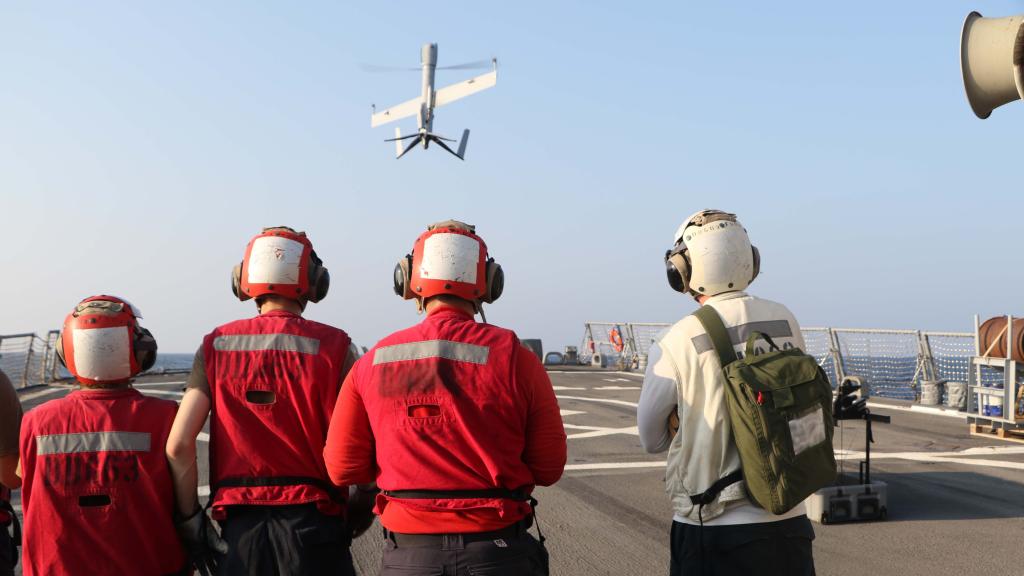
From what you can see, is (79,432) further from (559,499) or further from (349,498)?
(559,499)

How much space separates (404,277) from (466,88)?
56119 mm

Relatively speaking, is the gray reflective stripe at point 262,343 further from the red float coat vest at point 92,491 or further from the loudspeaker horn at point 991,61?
the loudspeaker horn at point 991,61

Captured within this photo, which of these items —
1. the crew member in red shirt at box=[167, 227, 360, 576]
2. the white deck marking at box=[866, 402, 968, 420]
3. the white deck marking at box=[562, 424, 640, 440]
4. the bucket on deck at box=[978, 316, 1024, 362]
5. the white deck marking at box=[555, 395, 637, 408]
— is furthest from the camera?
the white deck marking at box=[555, 395, 637, 408]

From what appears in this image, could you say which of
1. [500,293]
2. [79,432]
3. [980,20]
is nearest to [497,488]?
[500,293]

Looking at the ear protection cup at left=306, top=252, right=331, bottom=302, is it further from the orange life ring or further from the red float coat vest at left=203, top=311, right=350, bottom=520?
the orange life ring

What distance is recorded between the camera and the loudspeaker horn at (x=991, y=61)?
210 centimetres

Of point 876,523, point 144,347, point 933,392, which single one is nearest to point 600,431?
point 876,523

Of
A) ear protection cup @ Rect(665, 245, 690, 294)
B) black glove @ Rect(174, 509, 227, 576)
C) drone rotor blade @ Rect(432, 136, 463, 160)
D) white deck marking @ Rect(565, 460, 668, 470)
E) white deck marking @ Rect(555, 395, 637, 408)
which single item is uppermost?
drone rotor blade @ Rect(432, 136, 463, 160)

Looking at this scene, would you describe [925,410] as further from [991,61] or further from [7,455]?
[7,455]

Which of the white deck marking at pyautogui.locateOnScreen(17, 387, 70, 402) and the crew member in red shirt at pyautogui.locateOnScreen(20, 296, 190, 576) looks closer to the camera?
the crew member in red shirt at pyautogui.locateOnScreen(20, 296, 190, 576)

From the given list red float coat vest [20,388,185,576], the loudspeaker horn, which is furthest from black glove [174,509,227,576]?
the loudspeaker horn

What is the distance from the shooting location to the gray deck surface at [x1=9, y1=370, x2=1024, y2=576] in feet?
19.8

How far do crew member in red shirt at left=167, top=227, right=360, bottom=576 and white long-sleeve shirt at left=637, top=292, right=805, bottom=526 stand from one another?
142 cm

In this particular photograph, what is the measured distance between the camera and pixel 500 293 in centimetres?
347
